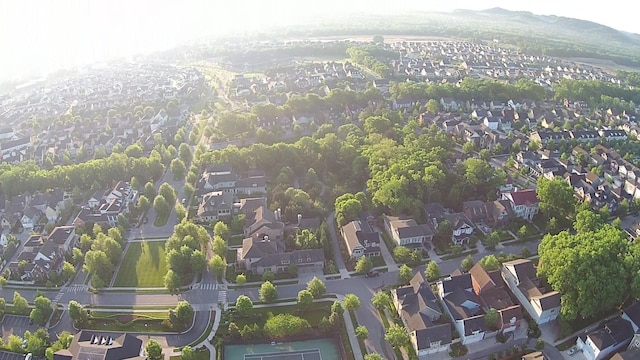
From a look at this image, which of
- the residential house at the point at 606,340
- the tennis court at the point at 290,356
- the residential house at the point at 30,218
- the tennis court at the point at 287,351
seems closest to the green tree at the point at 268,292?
the tennis court at the point at 287,351

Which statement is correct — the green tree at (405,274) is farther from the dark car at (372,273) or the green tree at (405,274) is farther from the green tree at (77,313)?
the green tree at (77,313)

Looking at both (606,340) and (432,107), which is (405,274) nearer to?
(606,340)

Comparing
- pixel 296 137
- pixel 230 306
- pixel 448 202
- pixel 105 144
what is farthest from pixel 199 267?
pixel 105 144

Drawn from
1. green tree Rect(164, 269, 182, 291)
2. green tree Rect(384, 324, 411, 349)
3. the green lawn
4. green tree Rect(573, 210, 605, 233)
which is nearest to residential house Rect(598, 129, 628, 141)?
green tree Rect(573, 210, 605, 233)

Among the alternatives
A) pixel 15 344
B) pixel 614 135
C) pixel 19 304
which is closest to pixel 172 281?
pixel 15 344

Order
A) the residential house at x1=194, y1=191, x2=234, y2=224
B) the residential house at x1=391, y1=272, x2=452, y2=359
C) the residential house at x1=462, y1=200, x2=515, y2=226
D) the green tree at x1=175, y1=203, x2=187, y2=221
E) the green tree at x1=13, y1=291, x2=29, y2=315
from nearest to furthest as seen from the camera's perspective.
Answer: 1. the residential house at x1=391, y1=272, x2=452, y2=359
2. the green tree at x1=13, y1=291, x2=29, y2=315
3. the residential house at x1=462, y1=200, x2=515, y2=226
4. the green tree at x1=175, y1=203, x2=187, y2=221
5. the residential house at x1=194, y1=191, x2=234, y2=224

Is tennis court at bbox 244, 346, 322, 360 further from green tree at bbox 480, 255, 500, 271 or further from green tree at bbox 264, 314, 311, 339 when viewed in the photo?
green tree at bbox 480, 255, 500, 271

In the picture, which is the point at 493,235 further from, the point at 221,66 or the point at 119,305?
the point at 221,66
